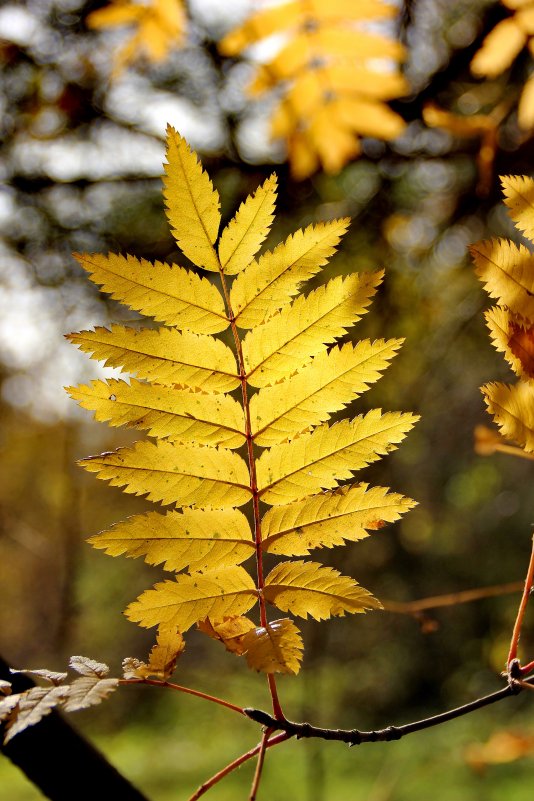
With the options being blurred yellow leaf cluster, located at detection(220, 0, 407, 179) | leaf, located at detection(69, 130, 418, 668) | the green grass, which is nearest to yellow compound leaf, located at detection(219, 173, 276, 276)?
leaf, located at detection(69, 130, 418, 668)

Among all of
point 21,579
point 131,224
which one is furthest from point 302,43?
point 21,579

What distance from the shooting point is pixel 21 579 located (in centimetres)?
925

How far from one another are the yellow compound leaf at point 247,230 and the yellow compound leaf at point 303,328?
5 centimetres

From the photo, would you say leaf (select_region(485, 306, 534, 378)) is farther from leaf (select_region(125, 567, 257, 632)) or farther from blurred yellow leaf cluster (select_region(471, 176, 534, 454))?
leaf (select_region(125, 567, 257, 632))

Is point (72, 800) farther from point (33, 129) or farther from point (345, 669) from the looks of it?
point (345, 669)

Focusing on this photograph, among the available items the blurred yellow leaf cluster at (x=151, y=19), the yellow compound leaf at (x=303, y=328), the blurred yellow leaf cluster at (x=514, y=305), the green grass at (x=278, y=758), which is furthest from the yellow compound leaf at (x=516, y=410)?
the green grass at (x=278, y=758)

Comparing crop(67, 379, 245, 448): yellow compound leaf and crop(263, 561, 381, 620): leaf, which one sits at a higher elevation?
crop(67, 379, 245, 448): yellow compound leaf

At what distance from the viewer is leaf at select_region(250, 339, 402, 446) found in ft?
1.39

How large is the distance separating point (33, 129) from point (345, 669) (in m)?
6.43

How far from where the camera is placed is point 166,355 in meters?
0.43

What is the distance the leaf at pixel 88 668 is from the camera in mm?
432

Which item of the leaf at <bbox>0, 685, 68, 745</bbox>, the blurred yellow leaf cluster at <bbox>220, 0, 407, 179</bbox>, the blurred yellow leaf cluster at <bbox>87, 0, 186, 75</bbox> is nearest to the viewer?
the leaf at <bbox>0, 685, 68, 745</bbox>

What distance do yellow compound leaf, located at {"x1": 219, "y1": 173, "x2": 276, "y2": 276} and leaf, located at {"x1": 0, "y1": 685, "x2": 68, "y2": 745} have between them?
0.90ft

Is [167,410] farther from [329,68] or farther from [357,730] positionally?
[329,68]
